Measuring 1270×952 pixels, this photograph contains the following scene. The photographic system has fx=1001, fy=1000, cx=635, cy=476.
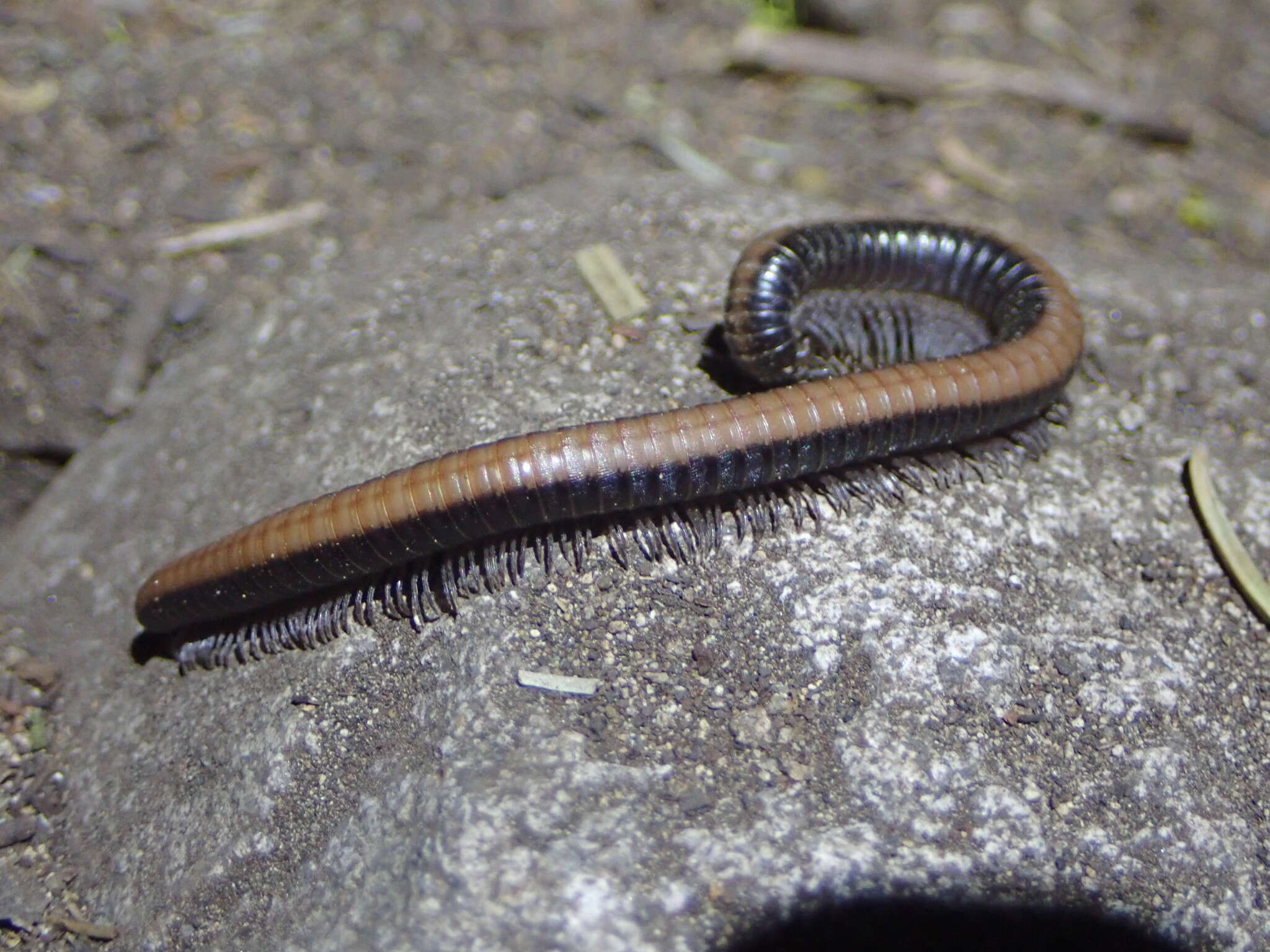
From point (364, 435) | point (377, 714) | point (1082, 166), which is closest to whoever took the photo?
point (377, 714)

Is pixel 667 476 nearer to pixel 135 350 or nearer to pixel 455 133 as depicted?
pixel 135 350

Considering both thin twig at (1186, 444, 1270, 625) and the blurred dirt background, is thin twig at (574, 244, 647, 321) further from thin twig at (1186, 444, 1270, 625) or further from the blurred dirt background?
thin twig at (1186, 444, 1270, 625)

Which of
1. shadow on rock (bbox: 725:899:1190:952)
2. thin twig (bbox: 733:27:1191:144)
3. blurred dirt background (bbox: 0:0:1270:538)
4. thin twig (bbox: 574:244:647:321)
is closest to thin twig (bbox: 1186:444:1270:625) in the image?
shadow on rock (bbox: 725:899:1190:952)

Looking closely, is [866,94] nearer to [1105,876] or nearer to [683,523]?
[683,523]

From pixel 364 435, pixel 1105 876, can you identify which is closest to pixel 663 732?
pixel 1105 876

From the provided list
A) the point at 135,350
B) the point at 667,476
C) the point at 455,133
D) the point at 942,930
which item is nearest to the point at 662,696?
the point at 667,476

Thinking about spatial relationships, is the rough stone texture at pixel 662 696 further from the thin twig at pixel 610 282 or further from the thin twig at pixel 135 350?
the thin twig at pixel 135 350

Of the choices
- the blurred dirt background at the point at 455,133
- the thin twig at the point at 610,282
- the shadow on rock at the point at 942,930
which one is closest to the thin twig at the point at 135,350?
the blurred dirt background at the point at 455,133
